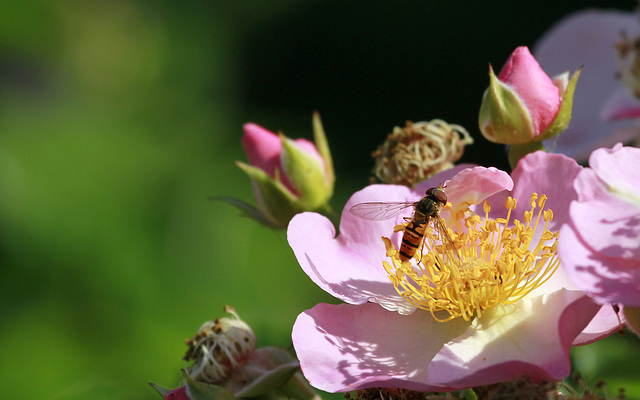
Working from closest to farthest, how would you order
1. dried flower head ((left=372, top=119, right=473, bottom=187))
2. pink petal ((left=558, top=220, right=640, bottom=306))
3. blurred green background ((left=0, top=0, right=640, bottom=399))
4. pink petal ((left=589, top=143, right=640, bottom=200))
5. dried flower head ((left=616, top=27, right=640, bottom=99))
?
pink petal ((left=558, top=220, right=640, bottom=306)) → pink petal ((left=589, top=143, right=640, bottom=200)) → dried flower head ((left=372, top=119, right=473, bottom=187)) → dried flower head ((left=616, top=27, right=640, bottom=99)) → blurred green background ((left=0, top=0, right=640, bottom=399))

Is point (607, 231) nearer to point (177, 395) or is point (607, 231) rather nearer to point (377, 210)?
point (377, 210)

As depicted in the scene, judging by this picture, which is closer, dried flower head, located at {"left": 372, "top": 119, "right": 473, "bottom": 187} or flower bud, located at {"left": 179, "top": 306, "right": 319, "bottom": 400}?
flower bud, located at {"left": 179, "top": 306, "right": 319, "bottom": 400}

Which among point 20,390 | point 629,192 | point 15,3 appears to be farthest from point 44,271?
point 629,192

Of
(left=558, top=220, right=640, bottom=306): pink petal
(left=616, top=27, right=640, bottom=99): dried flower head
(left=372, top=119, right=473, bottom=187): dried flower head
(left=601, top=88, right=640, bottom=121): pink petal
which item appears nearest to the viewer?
(left=558, top=220, right=640, bottom=306): pink petal

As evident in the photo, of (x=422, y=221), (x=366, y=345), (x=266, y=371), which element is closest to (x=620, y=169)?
(x=422, y=221)

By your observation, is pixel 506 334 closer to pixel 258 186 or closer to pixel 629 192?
pixel 629 192

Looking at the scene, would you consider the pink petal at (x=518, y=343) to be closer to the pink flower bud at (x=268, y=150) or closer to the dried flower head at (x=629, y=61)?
the pink flower bud at (x=268, y=150)

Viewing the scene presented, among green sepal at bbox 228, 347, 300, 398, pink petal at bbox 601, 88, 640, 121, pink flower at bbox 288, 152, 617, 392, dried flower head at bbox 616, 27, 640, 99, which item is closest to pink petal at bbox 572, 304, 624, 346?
pink flower at bbox 288, 152, 617, 392

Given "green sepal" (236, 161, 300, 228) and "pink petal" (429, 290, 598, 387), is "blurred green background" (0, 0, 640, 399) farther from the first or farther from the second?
"pink petal" (429, 290, 598, 387)
